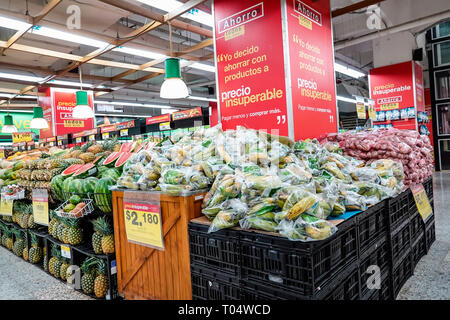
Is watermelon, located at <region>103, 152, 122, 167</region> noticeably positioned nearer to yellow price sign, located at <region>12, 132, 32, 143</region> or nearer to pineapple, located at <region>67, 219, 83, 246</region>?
pineapple, located at <region>67, 219, 83, 246</region>

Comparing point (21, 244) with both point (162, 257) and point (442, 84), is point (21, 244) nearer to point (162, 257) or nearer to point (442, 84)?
point (162, 257)

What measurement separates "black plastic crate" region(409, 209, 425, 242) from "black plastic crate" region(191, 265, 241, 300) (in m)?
1.68

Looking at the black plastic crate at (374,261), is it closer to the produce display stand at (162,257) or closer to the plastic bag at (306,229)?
the plastic bag at (306,229)

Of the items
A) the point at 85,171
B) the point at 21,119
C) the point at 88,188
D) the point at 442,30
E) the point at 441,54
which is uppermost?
the point at 442,30

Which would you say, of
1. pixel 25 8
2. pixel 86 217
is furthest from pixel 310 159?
pixel 25 8

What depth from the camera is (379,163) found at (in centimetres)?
215

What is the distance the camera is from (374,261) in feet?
5.76

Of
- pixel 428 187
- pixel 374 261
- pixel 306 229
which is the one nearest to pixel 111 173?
pixel 306 229

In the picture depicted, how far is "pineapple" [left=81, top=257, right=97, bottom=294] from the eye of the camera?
220 cm

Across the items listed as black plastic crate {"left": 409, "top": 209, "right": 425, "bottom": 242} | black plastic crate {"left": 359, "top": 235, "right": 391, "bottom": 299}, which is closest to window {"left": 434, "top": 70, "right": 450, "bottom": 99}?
black plastic crate {"left": 409, "top": 209, "right": 425, "bottom": 242}

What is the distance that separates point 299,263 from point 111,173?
62.7 inches

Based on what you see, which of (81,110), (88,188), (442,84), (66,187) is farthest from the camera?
(442,84)

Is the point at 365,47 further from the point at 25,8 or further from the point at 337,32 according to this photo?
the point at 25,8
